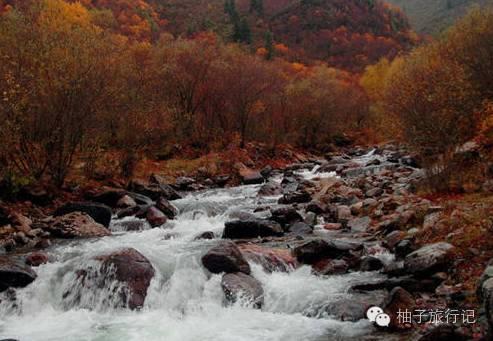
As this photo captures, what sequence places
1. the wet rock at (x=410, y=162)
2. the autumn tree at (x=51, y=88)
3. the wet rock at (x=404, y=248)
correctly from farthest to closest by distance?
the wet rock at (x=410, y=162) → the autumn tree at (x=51, y=88) → the wet rock at (x=404, y=248)

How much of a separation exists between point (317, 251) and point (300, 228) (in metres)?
4.14

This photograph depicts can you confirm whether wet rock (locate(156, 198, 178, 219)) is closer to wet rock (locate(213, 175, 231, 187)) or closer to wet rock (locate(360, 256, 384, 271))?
wet rock (locate(213, 175, 231, 187))

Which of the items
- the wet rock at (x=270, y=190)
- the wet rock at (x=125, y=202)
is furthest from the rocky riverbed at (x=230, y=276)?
the wet rock at (x=270, y=190)

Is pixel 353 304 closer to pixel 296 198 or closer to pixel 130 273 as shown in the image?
pixel 130 273

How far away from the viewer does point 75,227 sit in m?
18.1

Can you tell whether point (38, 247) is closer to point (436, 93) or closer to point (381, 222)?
point (381, 222)

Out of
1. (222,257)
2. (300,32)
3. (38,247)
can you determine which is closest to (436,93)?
(222,257)

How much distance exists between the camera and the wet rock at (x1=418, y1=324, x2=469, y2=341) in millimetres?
7883

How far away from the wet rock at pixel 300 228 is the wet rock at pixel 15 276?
903cm

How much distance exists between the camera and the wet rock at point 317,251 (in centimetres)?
1385

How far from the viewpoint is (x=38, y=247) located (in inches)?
644

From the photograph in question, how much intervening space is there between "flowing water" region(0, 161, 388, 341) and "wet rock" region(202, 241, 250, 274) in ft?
0.97

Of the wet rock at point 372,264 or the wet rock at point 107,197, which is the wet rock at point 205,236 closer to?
the wet rock at point 372,264

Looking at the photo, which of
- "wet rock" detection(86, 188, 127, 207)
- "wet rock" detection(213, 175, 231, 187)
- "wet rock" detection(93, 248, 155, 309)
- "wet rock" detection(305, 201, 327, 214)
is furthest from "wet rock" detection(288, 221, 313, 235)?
"wet rock" detection(213, 175, 231, 187)
